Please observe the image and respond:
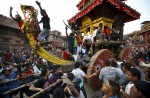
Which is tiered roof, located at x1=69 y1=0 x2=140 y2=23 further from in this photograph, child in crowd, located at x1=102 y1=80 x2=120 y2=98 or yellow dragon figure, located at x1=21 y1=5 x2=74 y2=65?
child in crowd, located at x1=102 y1=80 x2=120 y2=98

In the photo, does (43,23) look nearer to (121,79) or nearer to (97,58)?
(97,58)

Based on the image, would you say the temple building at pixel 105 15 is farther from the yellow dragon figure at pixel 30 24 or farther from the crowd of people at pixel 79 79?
the yellow dragon figure at pixel 30 24

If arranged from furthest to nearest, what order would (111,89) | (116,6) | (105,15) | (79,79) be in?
(105,15)
(116,6)
(79,79)
(111,89)

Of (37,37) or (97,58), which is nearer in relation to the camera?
(97,58)

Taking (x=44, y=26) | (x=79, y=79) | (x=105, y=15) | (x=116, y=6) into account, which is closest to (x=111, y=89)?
(x=79, y=79)

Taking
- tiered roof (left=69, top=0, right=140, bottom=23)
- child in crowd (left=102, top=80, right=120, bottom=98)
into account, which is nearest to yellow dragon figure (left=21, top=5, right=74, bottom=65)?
tiered roof (left=69, top=0, right=140, bottom=23)

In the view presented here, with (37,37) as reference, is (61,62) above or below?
below

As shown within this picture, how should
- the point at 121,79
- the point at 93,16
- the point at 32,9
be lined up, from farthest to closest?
the point at 93,16
the point at 32,9
the point at 121,79

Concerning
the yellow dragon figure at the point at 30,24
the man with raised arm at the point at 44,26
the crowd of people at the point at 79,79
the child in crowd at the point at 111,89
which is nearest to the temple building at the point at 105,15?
the crowd of people at the point at 79,79

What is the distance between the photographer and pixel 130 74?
292cm

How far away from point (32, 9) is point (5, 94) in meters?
3.66

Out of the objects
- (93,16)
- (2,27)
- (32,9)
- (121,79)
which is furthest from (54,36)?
(121,79)

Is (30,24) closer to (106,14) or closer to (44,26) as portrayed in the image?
(44,26)

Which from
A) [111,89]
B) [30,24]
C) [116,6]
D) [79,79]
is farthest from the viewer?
[116,6]
